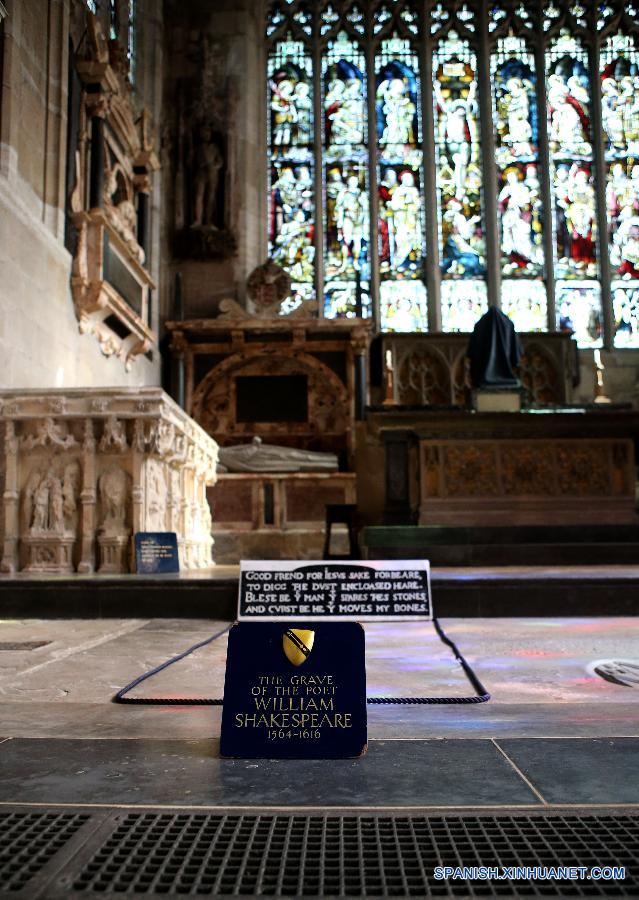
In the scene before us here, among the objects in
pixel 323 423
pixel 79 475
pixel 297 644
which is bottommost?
pixel 297 644

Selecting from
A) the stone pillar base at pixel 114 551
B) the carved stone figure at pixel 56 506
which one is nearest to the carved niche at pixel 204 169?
the carved stone figure at pixel 56 506

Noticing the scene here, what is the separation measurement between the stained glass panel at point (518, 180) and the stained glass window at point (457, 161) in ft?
0.10

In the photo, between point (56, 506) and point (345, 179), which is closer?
point (56, 506)

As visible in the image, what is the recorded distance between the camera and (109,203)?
10781 mm

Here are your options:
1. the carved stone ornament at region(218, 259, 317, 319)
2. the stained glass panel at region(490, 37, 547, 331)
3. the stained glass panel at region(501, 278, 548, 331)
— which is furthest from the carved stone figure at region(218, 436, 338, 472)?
the stained glass panel at region(490, 37, 547, 331)

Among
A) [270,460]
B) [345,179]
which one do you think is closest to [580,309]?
[345,179]

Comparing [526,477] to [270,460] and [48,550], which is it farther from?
[270,460]

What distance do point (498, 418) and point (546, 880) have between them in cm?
752

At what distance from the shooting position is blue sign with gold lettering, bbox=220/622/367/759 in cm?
180

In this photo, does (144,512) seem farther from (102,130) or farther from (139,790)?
(102,130)

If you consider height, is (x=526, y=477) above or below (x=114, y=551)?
above

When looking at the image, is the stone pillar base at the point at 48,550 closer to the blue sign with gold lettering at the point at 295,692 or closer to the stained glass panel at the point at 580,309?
the blue sign with gold lettering at the point at 295,692

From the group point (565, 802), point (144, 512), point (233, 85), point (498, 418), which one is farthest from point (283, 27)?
point (565, 802)

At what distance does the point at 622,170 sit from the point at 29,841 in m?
18.1
